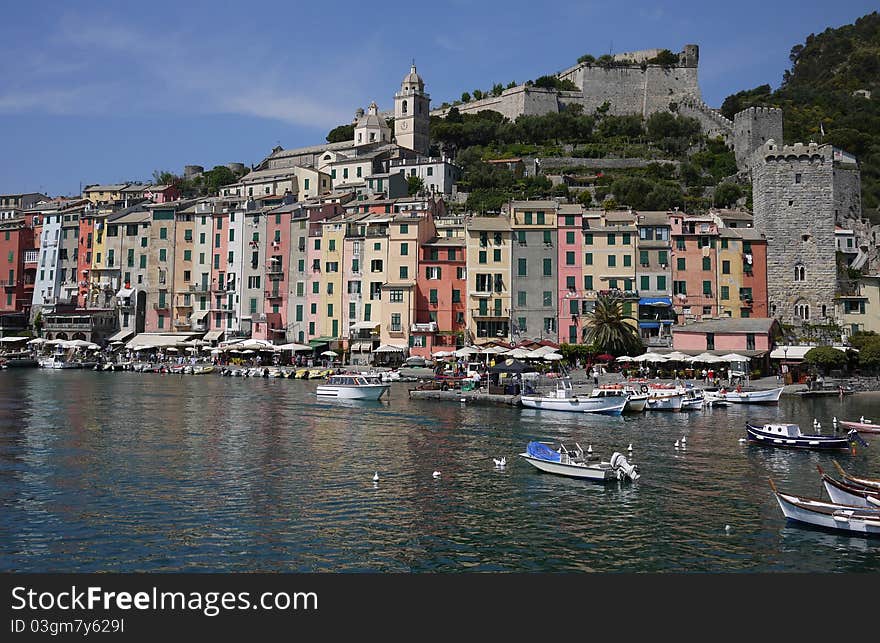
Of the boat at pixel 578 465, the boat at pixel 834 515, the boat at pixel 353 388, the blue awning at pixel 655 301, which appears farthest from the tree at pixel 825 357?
the boat at pixel 834 515

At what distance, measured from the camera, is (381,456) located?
28.8 metres

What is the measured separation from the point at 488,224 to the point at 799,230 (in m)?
25.4

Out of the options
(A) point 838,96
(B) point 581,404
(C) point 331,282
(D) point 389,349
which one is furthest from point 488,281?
(A) point 838,96

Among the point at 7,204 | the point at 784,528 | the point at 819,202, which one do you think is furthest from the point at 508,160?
the point at 784,528

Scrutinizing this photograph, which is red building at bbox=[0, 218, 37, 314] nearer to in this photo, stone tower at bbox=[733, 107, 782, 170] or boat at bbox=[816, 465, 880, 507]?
stone tower at bbox=[733, 107, 782, 170]

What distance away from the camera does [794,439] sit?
102 feet

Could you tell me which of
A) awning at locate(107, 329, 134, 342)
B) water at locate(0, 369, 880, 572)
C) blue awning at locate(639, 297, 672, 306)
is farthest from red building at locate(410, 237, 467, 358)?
awning at locate(107, 329, 134, 342)

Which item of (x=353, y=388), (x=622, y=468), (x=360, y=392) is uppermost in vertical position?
(x=353, y=388)

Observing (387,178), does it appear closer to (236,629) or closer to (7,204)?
(7,204)

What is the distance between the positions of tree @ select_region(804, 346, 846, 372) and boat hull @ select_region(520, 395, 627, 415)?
67.4 ft

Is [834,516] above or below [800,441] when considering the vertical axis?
below

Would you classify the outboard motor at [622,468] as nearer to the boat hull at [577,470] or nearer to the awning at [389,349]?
the boat hull at [577,470]

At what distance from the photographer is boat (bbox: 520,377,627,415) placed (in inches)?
1641

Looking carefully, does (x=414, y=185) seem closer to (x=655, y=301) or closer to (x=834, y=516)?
(x=655, y=301)
